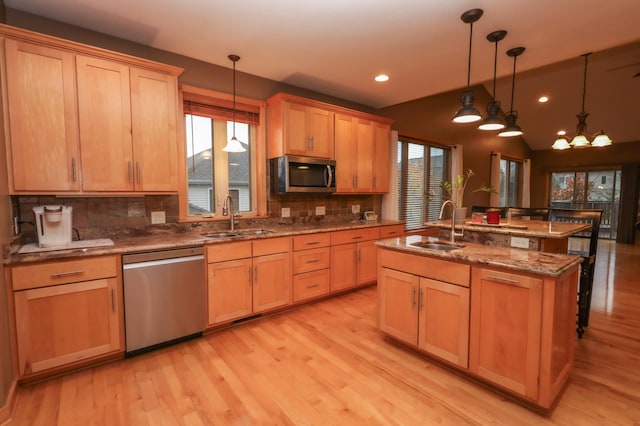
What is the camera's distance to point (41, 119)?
7.16ft

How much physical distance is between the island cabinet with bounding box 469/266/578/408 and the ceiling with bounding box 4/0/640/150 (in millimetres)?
1963

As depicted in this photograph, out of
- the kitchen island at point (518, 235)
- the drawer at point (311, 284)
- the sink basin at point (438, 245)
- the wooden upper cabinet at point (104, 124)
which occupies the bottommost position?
the drawer at point (311, 284)

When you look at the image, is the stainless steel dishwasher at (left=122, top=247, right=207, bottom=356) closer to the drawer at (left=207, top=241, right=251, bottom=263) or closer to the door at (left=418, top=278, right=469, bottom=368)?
the drawer at (left=207, top=241, right=251, bottom=263)

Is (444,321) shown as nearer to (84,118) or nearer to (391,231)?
(391,231)

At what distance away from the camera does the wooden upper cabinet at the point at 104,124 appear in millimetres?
2338

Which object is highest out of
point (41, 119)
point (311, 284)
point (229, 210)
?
point (41, 119)

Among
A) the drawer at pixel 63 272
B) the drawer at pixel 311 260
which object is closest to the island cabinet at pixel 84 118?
the drawer at pixel 63 272

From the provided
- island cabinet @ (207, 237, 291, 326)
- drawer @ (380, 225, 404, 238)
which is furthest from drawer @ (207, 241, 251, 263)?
drawer @ (380, 225, 404, 238)

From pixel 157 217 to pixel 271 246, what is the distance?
114 cm

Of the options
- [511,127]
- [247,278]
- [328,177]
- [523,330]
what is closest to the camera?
[523,330]

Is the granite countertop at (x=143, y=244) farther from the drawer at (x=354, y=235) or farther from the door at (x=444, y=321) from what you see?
the door at (x=444, y=321)

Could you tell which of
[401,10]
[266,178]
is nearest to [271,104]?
→ [266,178]

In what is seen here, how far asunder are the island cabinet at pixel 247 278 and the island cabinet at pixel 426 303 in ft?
3.62

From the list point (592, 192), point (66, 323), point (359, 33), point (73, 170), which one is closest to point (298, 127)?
point (359, 33)
